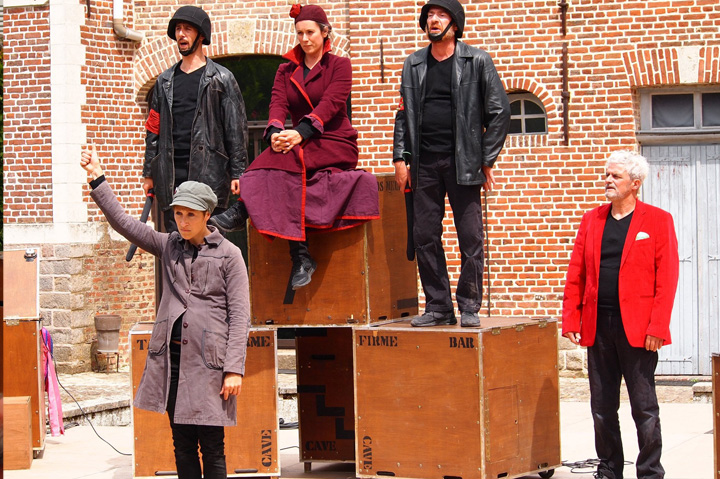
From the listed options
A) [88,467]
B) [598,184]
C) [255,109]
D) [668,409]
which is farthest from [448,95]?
[255,109]

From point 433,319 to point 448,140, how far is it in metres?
1.03

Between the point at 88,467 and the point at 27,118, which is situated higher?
the point at 27,118

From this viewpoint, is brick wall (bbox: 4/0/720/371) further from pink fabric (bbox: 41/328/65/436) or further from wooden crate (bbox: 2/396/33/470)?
wooden crate (bbox: 2/396/33/470)

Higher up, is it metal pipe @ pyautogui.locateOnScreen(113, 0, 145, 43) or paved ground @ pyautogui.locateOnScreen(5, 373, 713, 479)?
metal pipe @ pyautogui.locateOnScreen(113, 0, 145, 43)

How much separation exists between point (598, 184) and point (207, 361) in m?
6.63

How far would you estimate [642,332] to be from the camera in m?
5.30

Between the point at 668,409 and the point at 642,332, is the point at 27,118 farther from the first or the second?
the point at 642,332

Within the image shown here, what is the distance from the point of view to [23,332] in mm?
7340

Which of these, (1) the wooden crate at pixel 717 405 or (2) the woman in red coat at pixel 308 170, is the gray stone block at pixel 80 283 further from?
(1) the wooden crate at pixel 717 405

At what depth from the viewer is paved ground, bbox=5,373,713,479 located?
6.47 meters

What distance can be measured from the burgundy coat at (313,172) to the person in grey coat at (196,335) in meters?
1.01

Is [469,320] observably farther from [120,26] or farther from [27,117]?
[27,117]

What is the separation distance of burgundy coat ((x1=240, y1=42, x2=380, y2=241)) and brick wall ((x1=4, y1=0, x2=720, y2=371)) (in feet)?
15.4

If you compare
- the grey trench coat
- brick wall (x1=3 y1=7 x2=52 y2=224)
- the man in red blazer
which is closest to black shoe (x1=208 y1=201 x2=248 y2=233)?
the grey trench coat
